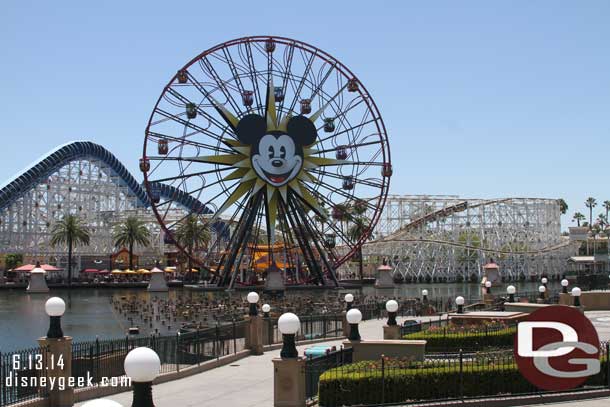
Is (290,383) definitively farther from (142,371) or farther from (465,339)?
(465,339)

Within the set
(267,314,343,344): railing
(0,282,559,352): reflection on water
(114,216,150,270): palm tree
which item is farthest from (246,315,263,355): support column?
(114,216,150,270): palm tree

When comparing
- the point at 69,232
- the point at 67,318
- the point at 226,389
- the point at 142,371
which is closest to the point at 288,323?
the point at 226,389

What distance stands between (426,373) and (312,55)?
55.1m

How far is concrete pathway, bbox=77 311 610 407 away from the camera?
65.8ft

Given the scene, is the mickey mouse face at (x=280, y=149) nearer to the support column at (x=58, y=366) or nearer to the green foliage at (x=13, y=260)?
the support column at (x=58, y=366)

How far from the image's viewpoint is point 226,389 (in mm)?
22141

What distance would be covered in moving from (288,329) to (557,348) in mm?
5851

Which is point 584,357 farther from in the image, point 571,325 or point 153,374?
point 153,374

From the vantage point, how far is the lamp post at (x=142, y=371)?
32.9ft

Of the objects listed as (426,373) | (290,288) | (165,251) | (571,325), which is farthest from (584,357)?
(165,251)

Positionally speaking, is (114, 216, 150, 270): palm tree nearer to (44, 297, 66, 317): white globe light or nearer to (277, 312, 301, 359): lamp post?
(44, 297, 66, 317): white globe light

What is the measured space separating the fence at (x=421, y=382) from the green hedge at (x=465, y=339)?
6691 mm

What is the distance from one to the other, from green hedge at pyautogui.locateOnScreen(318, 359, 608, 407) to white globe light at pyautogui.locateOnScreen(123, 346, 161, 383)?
28.9ft

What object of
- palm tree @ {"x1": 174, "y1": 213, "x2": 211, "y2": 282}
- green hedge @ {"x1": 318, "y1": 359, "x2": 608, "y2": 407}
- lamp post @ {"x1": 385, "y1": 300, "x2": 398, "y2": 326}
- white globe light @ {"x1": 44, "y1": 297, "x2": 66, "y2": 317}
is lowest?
green hedge @ {"x1": 318, "y1": 359, "x2": 608, "y2": 407}
